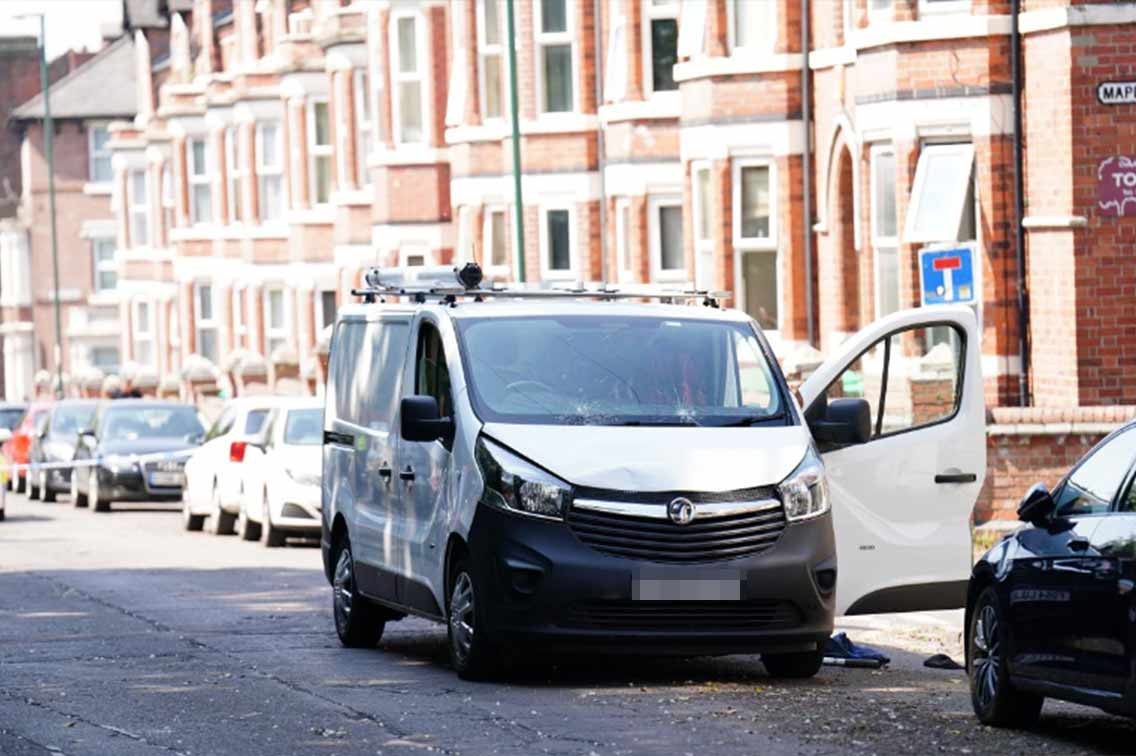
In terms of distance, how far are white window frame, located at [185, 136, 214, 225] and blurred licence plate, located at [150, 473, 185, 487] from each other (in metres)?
28.0

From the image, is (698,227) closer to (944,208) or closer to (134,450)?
(944,208)

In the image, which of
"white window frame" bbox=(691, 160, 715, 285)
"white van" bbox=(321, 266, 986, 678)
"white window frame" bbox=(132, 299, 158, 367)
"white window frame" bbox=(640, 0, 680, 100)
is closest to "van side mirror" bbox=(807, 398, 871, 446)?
"white van" bbox=(321, 266, 986, 678)

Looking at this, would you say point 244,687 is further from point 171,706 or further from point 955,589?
point 955,589

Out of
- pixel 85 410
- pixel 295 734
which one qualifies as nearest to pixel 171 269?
pixel 85 410

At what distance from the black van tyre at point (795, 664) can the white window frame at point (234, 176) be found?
4517 centimetres

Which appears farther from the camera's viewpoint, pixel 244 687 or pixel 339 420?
pixel 339 420

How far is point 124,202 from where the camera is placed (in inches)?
2852

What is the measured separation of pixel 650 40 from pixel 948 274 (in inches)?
562

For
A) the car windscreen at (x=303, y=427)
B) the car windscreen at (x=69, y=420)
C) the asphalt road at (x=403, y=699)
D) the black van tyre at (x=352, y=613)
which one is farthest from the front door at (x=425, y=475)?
the car windscreen at (x=69, y=420)

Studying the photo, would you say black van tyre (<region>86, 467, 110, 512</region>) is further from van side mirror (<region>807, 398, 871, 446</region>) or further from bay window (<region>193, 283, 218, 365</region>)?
bay window (<region>193, 283, 218, 365</region>)

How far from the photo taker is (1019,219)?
25.1 meters

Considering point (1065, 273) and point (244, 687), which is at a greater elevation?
point (1065, 273)

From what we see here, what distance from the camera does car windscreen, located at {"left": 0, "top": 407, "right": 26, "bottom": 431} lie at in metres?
54.3

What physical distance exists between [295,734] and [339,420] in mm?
4912
